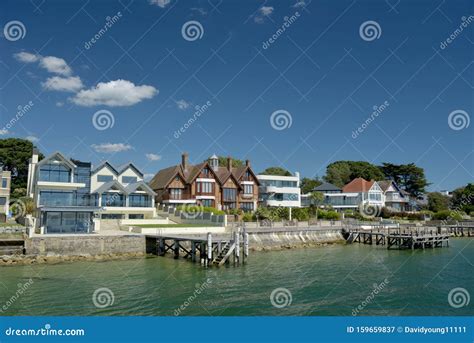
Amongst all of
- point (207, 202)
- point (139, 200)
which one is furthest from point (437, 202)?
point (139, 200)

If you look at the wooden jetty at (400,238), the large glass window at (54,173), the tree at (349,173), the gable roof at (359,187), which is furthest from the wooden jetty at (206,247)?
the tree at (349,173)

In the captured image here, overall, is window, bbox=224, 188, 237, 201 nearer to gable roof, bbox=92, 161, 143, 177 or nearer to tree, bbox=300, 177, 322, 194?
gable roof, bbox=92, 161, 143, 177

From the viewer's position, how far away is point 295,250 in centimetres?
4356

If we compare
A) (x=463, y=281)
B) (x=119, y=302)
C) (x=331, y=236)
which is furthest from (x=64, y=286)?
(x=331, y=236)

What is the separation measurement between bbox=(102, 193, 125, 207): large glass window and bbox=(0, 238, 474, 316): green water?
47.5ft

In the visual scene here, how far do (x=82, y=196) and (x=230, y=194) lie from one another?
2149 centimetres

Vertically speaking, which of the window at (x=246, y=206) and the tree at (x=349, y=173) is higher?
the tree at (x=349, y=173)

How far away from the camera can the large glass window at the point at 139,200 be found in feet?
159

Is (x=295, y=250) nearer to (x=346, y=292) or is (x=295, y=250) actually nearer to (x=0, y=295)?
(x=346, y=292)

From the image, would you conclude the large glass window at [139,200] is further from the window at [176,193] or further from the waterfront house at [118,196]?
the window at [176,193]

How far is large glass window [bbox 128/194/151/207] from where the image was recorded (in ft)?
159

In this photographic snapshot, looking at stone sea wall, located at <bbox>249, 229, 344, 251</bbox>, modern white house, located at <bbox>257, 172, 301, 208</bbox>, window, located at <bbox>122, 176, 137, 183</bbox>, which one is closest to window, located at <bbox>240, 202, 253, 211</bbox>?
modern white house, located at <bbox>257, 172, 301, 208</bbox>

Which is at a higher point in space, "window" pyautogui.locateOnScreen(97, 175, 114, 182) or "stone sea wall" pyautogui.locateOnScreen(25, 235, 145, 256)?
"window" pyautogui.locateOnScreen(97, 175, 114, 182)

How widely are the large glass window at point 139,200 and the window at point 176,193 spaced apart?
8154 millimetres
